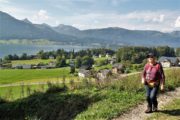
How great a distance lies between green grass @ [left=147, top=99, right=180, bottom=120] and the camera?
11.2m

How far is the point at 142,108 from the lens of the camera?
12781mm

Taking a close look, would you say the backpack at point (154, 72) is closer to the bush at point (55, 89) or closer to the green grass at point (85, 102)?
the green grass at point (85, 102)

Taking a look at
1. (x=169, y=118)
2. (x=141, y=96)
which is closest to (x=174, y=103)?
(x=141, y=96)

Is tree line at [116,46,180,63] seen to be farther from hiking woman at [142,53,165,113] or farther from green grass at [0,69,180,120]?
hiking woman at [142,53,165,113]

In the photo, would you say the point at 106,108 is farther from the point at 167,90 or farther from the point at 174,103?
the point at 167,90

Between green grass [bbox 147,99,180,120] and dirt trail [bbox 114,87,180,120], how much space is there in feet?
0.95

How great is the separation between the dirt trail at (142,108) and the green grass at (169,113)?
290 mm

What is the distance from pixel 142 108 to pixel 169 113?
1.30 meters

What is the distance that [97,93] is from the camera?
587 inches

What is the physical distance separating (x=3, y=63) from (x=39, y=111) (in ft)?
397

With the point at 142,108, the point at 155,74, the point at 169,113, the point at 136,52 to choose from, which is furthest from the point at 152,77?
the point at 136,52

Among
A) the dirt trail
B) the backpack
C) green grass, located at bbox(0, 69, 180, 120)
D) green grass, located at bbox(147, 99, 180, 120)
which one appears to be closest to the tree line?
green grass, located at bbox(0, 69, 180, 120)

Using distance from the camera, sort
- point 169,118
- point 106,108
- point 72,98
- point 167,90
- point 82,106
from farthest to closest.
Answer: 1. point 167,90
2. point 72,98
3. point 82,106
4. point 106,108
5. point 169,118

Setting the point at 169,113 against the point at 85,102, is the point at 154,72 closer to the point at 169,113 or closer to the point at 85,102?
the point at 169,113
